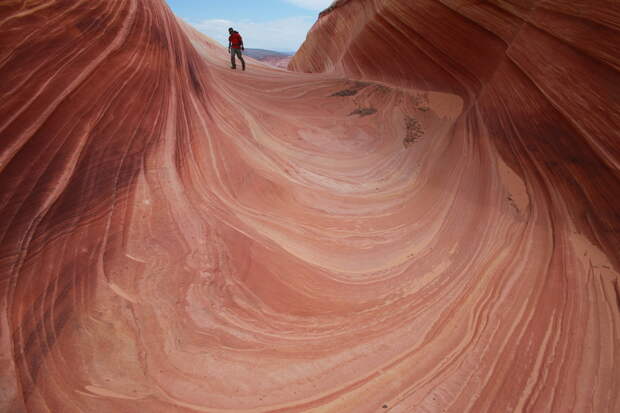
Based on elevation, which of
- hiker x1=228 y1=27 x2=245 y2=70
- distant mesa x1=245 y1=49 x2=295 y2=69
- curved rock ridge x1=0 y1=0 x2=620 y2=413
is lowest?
curved rock ridge x1=0 y1=0 x2=620 y2=413

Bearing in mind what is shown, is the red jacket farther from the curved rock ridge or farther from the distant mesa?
the distant mesa

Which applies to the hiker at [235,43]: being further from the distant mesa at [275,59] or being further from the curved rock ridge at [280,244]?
the distant mesa at [275,59]

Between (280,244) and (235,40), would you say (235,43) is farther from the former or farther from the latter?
(280,244)

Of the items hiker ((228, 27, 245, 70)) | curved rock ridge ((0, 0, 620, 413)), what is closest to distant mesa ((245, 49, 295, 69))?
hiker ((228, 27, 245, 70))

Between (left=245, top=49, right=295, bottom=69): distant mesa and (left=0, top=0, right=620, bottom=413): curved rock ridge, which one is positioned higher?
(left=245, top=49, right=295, bottom=69): distant mesa

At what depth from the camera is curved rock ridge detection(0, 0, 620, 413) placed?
3.63ft

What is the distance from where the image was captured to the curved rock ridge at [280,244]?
111cm

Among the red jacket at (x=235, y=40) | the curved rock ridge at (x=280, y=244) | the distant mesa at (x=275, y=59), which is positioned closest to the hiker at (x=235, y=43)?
the red jacket at (x=235, y=40)

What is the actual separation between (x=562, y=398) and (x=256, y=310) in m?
1.20

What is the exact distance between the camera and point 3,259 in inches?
45.1

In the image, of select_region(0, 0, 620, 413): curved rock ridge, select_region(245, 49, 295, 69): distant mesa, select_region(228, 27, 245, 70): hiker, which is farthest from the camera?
select_region(245, 49, 295, 69): distant mesa

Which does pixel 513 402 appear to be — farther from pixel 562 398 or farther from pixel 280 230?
pixel 280 230

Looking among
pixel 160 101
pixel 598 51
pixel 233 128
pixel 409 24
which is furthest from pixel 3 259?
pixel 409 24

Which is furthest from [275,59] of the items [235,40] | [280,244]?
[280,244]
